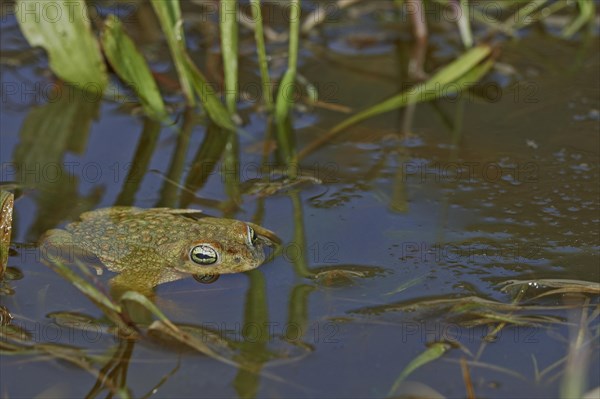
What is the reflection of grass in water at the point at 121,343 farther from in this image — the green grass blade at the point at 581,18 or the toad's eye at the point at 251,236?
the green grass blade at the point at 581,18

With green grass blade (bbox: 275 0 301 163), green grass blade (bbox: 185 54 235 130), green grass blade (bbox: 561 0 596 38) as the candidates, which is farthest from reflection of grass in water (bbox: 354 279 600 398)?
green grass blade (bbox: 561 0 596 38)

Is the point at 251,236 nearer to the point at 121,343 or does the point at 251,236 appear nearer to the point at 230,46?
the point at 121,343

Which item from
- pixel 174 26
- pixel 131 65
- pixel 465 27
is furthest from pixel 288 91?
pixel 465 27

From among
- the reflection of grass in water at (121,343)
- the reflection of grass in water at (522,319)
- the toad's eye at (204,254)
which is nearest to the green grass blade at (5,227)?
the reflection of grass in water at (121,343)

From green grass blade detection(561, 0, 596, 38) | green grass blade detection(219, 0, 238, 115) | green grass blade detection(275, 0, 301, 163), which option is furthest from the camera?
green grass blade detection(561, 0, 596, 38)

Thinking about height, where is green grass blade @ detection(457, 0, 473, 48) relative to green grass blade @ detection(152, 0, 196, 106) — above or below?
above

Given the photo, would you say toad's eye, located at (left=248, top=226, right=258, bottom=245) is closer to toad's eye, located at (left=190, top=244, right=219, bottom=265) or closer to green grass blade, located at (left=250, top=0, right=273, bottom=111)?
toad's eye, located at (left=190, top=244, right=219, bottom=265)

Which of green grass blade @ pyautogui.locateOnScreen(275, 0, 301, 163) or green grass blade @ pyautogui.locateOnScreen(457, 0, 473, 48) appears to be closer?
green grass blade @ pyautogui.locateOnScreen(275, 0, 301, 163)

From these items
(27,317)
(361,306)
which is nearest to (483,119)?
(361,306)
